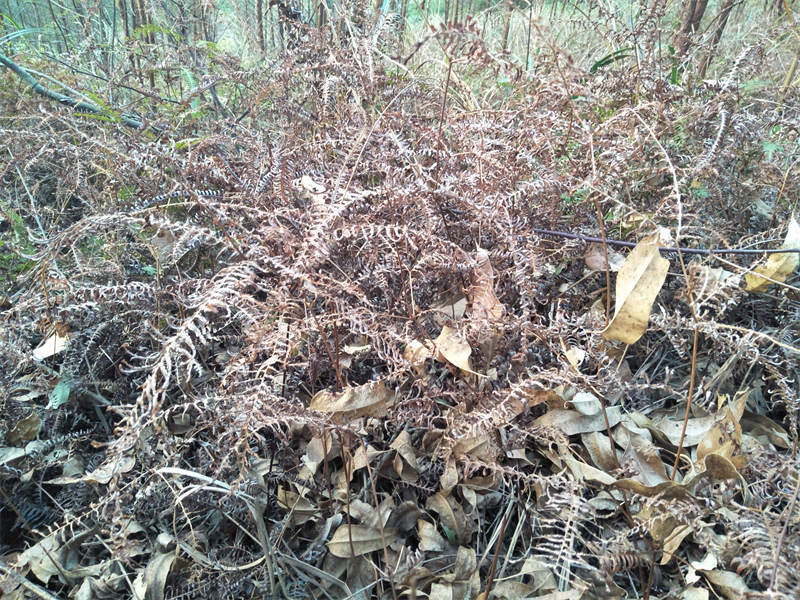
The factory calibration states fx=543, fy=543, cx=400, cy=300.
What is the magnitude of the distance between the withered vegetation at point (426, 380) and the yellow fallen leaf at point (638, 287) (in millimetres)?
97

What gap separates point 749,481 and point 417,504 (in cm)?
68

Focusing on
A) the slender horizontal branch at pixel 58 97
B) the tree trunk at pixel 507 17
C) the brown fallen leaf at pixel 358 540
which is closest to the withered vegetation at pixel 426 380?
the brown fallen leaf at pixel 358 540

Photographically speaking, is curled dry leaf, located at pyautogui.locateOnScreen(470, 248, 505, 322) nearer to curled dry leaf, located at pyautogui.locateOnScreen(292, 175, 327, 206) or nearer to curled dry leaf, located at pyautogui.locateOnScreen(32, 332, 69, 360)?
curled dry leaf, located at pyautogui.locateOnScreen(292, 175, 327, 206)

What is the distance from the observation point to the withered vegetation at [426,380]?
3.45ft

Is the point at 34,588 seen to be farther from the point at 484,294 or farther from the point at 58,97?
the point at 58,97

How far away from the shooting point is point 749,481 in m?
1.09

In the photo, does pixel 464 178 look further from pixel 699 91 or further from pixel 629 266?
pixel 699 91

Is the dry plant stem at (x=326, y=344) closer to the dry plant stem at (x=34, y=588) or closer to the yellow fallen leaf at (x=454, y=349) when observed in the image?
the yellow fallen leaf at (x=454, y=349)

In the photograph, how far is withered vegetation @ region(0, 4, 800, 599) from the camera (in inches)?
41.4

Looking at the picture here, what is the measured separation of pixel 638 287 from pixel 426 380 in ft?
1.53

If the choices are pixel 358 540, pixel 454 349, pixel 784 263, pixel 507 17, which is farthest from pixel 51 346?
pixel 507 17

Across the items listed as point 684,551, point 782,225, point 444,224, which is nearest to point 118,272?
point 444,224

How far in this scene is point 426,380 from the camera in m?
1.18

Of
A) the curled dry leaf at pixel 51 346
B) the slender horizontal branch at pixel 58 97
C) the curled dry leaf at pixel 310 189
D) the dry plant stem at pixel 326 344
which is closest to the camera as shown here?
the dry plant stem at pixel 326 344
